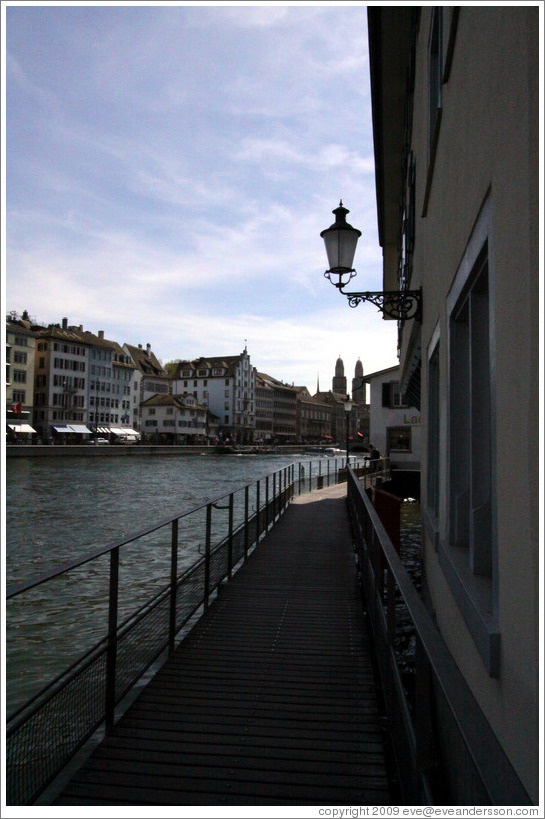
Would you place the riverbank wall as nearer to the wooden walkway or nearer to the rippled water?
the rippled water

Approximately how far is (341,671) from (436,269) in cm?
317

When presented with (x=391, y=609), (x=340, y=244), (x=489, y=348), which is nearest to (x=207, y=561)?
(x=391, y=609)

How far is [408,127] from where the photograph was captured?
951 centimetres

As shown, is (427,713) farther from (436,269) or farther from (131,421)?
(131,421)

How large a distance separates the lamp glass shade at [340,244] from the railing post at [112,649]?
511cm

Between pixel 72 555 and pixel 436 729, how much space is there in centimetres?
1367

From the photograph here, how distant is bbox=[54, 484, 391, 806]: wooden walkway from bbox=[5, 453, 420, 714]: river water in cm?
77

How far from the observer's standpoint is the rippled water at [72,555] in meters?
8.16

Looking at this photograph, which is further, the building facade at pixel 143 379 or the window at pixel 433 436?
the building facade at pixel 143 379

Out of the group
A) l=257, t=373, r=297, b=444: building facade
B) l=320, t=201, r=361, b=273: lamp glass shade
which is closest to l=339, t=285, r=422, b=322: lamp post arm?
l=320, t=201, r=361, b=273: lamp glass shade

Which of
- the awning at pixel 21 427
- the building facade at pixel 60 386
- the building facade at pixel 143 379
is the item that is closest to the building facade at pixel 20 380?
the awning at pixel 21 427

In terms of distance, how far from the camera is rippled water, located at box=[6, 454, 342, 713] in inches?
321

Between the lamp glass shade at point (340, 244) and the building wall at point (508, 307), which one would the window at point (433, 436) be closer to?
the lamp glass shade at point (340, 244)

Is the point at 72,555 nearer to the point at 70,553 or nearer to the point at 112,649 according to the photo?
the point at 70,553
